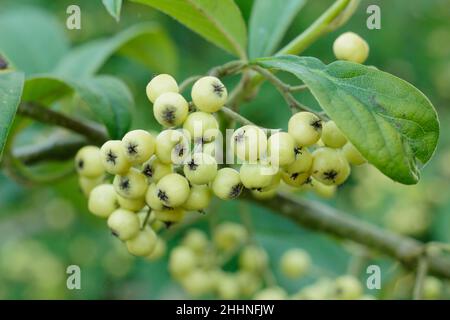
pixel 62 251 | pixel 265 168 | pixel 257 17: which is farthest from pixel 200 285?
pixel 62 251

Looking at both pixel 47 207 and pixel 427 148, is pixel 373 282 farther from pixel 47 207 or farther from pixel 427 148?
pixel 47 207

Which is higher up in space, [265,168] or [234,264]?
[265,168]

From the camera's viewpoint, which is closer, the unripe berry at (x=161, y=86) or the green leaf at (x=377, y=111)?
the green leaf at (x=377, y=111)

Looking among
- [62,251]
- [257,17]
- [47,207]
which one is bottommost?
[62,251]

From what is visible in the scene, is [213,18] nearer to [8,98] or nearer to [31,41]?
[8,98]

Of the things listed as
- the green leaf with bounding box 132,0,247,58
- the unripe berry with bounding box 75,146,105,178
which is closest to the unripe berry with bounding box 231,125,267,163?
the green leaf with bounding box 132,0,247,58

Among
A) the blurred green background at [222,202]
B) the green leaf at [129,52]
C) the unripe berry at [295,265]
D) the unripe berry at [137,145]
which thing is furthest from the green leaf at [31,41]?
the unripe berry at [137,145]

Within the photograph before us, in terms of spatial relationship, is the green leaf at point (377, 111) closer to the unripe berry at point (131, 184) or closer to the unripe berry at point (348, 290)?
the unripe berry at point (131, 184)
